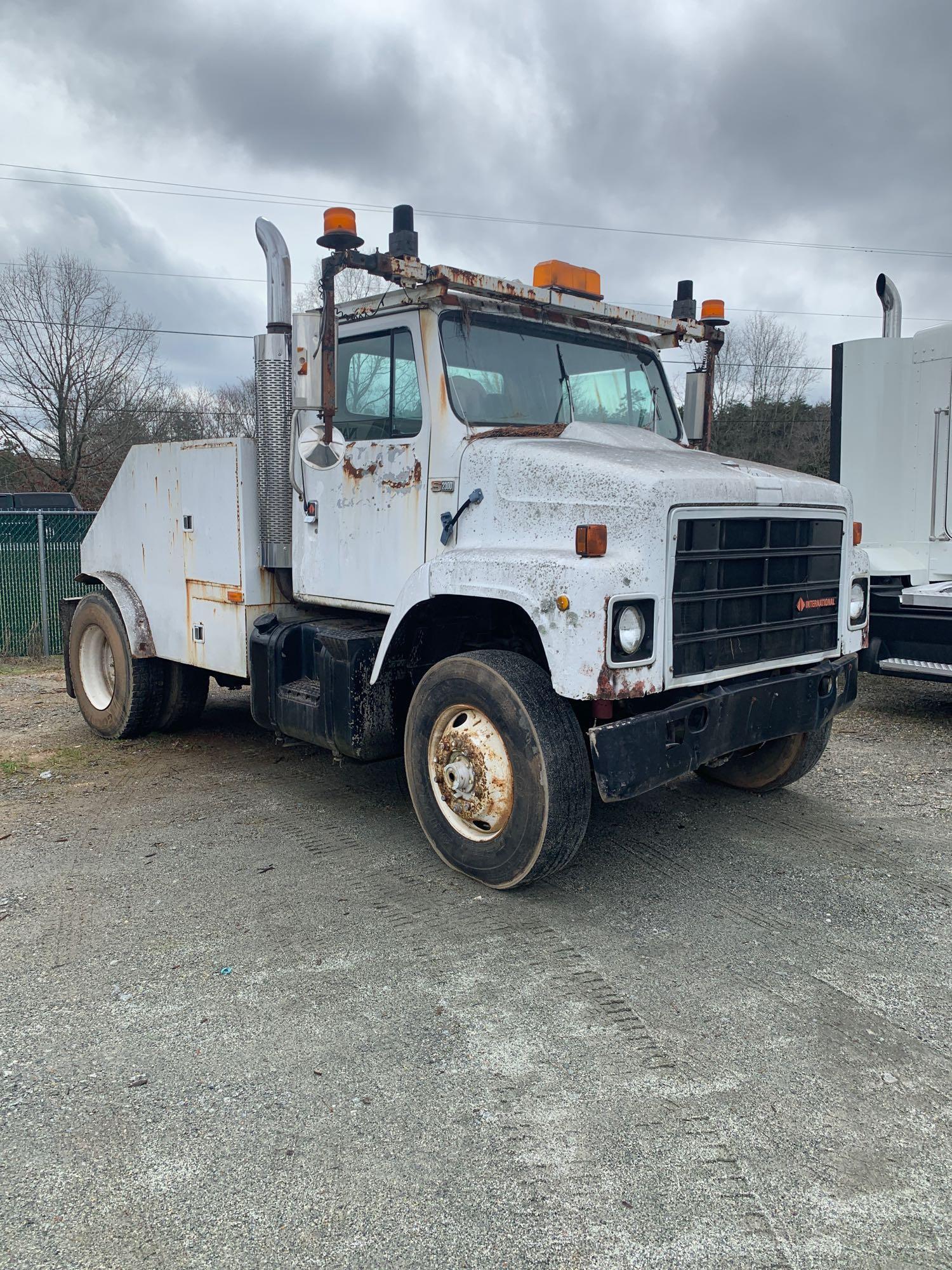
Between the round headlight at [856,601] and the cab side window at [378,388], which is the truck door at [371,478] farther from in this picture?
the round headlight at [856,601]

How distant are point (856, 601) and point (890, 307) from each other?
480 centimetres

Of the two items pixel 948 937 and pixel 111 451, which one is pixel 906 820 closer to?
pixel 948 937

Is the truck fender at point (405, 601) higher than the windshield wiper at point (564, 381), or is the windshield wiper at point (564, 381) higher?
the windshield wiper at point (564, 381)

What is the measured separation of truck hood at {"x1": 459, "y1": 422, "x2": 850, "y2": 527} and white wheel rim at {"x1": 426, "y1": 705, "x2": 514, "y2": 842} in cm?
98

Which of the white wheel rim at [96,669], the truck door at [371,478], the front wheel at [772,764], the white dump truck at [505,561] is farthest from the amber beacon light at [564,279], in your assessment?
the white wheel rim at [96,669]

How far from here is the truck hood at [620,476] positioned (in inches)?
154

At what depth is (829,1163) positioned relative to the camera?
257 cm

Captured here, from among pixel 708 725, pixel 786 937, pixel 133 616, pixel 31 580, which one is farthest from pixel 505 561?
pixel 31 580

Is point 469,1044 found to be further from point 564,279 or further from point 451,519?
point 564,279

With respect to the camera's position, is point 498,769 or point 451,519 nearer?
point 498,769

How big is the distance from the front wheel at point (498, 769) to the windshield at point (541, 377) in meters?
1.29

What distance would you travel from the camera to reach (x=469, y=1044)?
315 cm

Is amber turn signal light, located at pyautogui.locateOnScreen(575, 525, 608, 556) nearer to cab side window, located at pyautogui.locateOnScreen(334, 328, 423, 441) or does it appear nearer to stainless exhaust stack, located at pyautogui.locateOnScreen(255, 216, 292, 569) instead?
cab side window, located at pyautogui.locateOnScreen(334, 328, 423, 441)

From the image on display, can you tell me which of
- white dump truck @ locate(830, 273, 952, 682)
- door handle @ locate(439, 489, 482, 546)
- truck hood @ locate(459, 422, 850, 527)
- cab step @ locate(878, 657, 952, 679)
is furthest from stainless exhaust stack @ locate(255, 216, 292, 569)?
cab step @ locate(878, 657, 952, 679)
